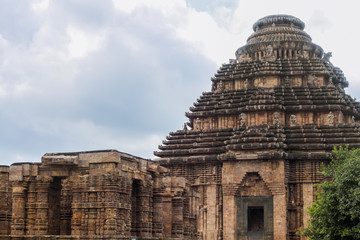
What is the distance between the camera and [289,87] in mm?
51625

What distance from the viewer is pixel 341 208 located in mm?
34438

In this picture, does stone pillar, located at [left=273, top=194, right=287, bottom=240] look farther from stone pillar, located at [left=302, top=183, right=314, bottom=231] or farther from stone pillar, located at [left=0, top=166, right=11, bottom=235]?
stone pillar, located at [left=0, top=166, right=11, bottom=235]

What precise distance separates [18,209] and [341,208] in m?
15.9

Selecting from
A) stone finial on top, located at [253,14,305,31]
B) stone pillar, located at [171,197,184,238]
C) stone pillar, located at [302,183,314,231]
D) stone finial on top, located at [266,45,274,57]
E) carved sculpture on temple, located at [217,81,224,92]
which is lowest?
stone pillar, located at [171,197,184,238]

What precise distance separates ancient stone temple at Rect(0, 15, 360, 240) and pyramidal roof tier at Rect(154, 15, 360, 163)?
78 millimetres

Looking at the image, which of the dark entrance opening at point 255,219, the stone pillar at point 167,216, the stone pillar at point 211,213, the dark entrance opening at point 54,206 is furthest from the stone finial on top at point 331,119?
the dark entrance opening at point 54,206

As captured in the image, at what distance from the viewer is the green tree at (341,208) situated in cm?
3422

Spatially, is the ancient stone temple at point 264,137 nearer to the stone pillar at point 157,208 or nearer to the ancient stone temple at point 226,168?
the ancient stone temple at point 226,168

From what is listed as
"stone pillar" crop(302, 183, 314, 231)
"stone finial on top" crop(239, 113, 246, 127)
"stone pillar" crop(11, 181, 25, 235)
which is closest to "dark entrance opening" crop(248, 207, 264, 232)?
"stone pillar" crop(302, 183, 314, 231)

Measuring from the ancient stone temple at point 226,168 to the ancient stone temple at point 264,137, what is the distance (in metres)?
0.07

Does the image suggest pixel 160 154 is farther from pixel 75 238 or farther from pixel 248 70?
pixel 75 238

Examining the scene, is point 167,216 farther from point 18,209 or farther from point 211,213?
point 211,213

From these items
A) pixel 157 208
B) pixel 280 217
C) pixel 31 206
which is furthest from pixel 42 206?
pixel 280 217

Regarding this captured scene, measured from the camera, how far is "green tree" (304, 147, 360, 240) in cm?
3422
